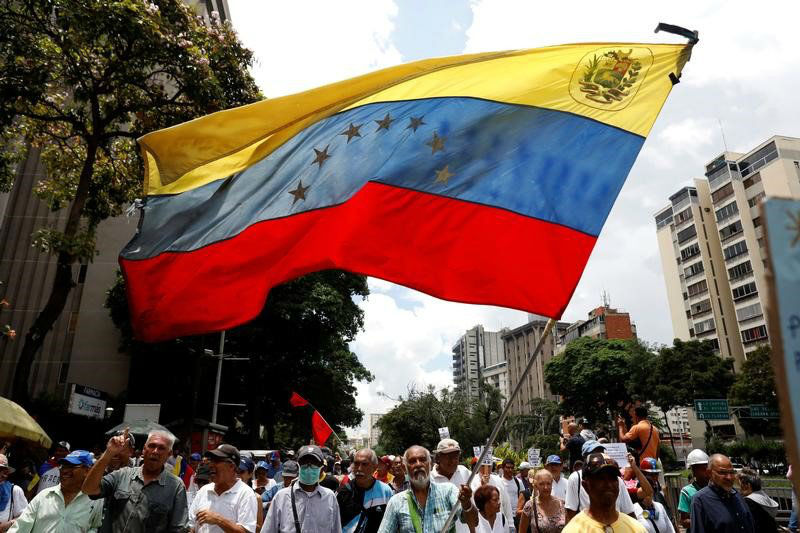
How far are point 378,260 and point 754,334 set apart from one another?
73.2 m

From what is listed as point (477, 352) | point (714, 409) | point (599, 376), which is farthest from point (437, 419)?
point (477, 352)

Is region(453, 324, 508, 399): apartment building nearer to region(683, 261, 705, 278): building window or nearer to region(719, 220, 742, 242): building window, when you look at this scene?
region(683, 261, 705, 278): building window

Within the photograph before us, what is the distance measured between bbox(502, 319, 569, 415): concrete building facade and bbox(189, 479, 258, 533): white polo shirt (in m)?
114

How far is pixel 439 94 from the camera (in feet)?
16.9

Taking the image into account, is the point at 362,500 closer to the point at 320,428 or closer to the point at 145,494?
the point at 145,494

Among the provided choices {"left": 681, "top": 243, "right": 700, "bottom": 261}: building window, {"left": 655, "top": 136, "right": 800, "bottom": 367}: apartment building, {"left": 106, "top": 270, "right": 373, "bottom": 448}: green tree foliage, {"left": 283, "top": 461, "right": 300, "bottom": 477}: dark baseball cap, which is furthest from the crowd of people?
{"left": 681, "top": 243, "right": 700, "bottom": 261}: building window

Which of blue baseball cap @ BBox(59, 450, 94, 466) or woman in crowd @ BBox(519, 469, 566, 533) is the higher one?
blue baseball cap @ BBox(59, 450, 94, 466)

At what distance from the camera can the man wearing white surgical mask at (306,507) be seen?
5410mm

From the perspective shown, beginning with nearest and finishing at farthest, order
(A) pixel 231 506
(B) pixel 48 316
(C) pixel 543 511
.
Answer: (A) pixel 231 506 < (C) pixel 543 511 < (B) pixel 48 316

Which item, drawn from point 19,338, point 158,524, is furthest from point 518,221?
point 19,338

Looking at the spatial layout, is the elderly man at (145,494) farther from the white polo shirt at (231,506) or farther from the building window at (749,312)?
the building window at (749,312)

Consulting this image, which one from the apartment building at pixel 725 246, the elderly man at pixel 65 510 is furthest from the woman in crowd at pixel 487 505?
the apartment building at pixel 725 246

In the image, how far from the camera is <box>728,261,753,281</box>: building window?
6650 centimetres

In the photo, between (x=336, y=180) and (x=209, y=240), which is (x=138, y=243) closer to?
(x=209, y=240)
